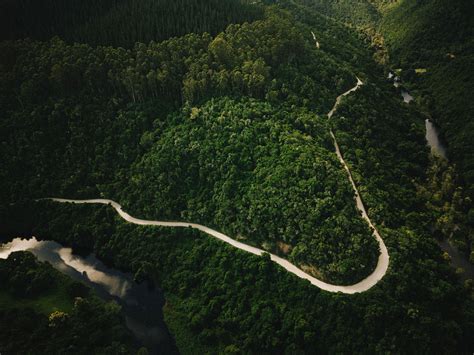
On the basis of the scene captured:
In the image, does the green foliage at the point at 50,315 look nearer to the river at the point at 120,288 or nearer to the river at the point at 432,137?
the river at the point at 120,288

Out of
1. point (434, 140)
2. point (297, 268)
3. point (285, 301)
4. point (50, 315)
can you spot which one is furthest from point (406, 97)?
point (50, 315)

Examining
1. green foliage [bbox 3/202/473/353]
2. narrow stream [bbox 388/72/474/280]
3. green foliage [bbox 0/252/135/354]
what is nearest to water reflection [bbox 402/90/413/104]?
narrow stream [bbox 388/72/474/280]

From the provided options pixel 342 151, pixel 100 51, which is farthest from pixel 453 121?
pixel 100 51

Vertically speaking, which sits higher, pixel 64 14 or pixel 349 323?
pixel 64 14

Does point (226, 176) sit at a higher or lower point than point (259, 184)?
lower

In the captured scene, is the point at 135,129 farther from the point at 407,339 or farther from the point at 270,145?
the point at 407,339

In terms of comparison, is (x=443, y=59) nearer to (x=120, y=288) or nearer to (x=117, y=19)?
(x=117, y=19)
